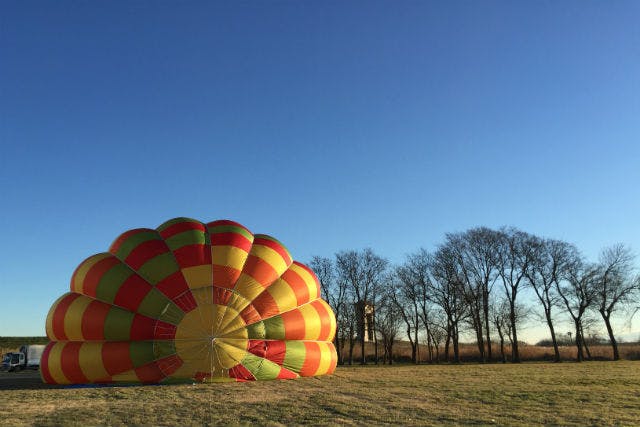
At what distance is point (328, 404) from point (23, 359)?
96.7 feet

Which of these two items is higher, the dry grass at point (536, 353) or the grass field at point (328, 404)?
the dry grass at point (536, 353)

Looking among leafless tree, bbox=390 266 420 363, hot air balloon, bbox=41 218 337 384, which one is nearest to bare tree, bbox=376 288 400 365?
leafless tree, bbox=390 266 420 363

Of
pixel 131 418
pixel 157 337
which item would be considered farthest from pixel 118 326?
pixel 131 418

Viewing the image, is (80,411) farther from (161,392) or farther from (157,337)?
(157,337)

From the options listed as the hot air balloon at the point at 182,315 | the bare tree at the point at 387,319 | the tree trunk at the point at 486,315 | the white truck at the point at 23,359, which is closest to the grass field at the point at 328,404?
the hot air balloon at the point at 182,315

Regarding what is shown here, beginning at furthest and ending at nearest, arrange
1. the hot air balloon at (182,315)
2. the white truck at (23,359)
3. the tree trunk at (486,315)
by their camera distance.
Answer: the tree trunk at (486,315) → the white truck at (23,359) → the hot air balloon at (182,315)

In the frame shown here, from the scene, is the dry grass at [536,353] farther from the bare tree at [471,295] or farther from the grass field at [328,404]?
the grass field at [328,404]

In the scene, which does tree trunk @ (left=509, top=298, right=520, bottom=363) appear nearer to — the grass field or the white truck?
the grass field

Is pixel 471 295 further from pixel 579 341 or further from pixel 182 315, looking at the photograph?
pixel 182 315

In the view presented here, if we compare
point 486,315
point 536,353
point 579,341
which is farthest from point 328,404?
point 536,353

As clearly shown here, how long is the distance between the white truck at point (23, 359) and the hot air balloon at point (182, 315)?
62.3 ft

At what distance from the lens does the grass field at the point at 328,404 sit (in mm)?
8555

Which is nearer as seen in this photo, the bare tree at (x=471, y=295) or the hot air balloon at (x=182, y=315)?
the hot air balloon at (x=182, y=315)

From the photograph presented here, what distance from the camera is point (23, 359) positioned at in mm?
31875
